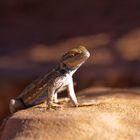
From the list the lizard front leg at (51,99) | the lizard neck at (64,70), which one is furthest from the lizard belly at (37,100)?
the lizard neck at (64,70)

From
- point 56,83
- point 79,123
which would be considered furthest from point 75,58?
point 79,123

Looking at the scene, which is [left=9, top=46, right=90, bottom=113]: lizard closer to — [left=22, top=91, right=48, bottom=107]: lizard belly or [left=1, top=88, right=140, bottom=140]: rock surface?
[left=22, top=91, right=48, bottom=107]: lizard belly

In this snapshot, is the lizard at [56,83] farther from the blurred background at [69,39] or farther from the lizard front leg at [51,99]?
→ the blurred background at [69,39]

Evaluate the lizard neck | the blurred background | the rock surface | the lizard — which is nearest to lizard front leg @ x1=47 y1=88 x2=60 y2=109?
the lizard

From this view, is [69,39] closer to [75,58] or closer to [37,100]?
[37,100]

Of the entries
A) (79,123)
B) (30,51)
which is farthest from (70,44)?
(79,123)

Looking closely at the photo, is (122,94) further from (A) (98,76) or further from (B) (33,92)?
(A) (98,76)
